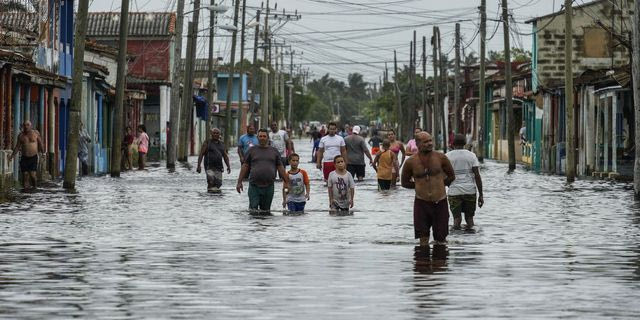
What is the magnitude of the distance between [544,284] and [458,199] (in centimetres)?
756

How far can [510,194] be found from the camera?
35.5 metres

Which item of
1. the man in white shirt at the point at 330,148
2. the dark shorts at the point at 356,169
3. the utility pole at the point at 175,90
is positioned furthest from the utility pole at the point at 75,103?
the utility pole at the point at 175,90

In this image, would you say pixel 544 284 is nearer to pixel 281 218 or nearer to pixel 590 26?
A: pixel 281 218

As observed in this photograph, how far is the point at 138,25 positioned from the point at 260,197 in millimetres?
62653

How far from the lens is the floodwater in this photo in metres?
12.9

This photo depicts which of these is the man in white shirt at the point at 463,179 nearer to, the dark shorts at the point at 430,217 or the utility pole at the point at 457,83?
the dark shorts at the point at 430,217

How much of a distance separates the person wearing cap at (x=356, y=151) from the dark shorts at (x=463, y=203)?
13945 mm

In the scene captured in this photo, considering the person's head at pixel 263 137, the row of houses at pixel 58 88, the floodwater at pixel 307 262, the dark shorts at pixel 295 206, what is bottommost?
the floodwater at pixel 307 262

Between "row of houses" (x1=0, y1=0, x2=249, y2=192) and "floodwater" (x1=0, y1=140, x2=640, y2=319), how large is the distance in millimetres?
7217

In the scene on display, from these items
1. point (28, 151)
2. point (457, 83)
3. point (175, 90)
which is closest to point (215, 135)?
point (28, 151)

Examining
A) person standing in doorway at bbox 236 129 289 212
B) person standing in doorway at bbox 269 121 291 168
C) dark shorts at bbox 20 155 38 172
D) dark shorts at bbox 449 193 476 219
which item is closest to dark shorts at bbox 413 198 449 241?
dark shorts at bbox 449 193 476 219

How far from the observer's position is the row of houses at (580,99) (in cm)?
4575

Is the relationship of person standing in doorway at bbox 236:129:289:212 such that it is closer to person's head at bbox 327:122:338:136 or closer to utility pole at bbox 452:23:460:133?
person's head at bbox 327:122:338:136

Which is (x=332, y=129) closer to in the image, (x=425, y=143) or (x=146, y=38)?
(x=425, y=143)
